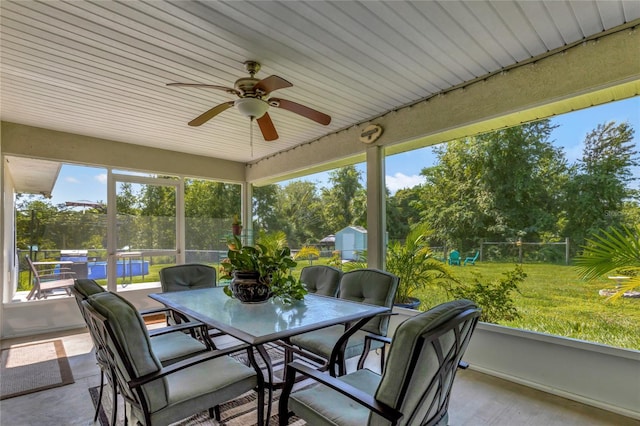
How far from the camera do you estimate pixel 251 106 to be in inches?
97.6

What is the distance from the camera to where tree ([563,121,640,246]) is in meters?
2.44

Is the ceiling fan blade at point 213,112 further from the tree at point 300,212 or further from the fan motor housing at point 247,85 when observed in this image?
the tree at point 300,212

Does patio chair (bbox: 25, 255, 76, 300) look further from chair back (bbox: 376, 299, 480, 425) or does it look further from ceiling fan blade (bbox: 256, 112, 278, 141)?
chair back (bbox: 376, 299, 480, 425)

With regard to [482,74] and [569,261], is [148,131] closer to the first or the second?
[482,74]

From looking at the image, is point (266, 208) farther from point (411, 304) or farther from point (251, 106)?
point (251, 106)

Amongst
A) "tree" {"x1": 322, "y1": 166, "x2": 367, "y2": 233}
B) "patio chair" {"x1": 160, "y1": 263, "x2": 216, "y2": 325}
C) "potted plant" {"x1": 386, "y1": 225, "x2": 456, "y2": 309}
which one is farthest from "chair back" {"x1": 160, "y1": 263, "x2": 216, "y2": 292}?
"potted plant" {"x1": 386, "y1": 225, "x2": 456, "y2": 309}

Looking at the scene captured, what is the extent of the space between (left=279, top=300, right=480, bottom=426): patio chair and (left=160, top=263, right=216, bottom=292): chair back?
211 cm

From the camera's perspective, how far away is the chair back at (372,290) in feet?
8.52

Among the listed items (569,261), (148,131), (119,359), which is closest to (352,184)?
(569,261)

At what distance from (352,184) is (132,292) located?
144 inches

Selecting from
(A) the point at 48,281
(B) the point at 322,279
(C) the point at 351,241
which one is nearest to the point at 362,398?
(B) the point at 322,279

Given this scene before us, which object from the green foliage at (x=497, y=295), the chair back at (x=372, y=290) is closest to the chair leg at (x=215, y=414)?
the chair back at (x=372, y=290)

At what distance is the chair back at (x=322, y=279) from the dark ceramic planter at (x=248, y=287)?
2.55ft

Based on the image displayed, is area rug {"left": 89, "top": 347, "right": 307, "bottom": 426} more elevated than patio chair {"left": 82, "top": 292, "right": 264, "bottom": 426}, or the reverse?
patio chair {"left": 82, "top": 292, "right": 264, "bottom": 426}
